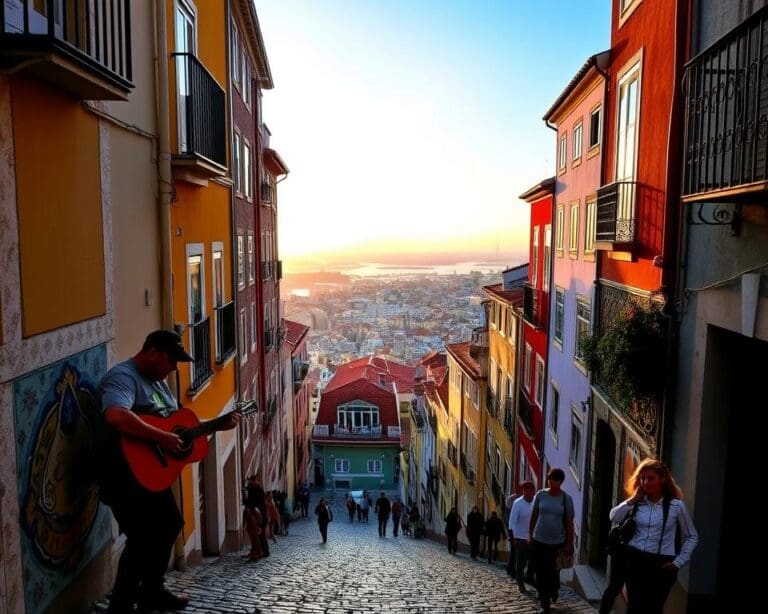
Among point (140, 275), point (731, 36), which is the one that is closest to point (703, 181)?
point (731, 36)

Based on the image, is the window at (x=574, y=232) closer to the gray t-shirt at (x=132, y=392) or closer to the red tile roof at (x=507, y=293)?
the red tile roof at (x=507, y=293)

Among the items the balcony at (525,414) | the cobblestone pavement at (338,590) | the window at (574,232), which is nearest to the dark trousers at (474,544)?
the balcony at (525,414)

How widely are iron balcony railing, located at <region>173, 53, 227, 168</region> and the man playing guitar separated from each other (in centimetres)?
373

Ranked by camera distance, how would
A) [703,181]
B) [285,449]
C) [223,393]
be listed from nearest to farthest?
1. [703,181]
2. [223,393]
3. [285,449]

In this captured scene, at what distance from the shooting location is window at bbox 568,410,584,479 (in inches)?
489

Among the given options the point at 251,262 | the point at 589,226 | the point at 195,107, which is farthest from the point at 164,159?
the point at 251,262

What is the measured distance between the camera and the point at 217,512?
34.4 feet

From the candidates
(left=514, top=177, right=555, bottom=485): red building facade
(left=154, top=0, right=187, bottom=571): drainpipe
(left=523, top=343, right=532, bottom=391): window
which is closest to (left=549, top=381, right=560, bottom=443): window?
(left=514, top=177, right=555, bottom=485): red building facade

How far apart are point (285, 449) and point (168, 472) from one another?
24.3 m

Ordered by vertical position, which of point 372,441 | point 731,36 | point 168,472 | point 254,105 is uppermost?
point 254,105

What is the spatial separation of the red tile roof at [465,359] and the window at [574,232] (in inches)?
440

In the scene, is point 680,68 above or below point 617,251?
above

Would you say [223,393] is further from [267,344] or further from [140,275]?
[267,344]

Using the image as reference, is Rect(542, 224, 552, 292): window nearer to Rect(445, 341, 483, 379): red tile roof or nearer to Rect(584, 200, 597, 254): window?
Rect(584, 200, 597, 254): window
